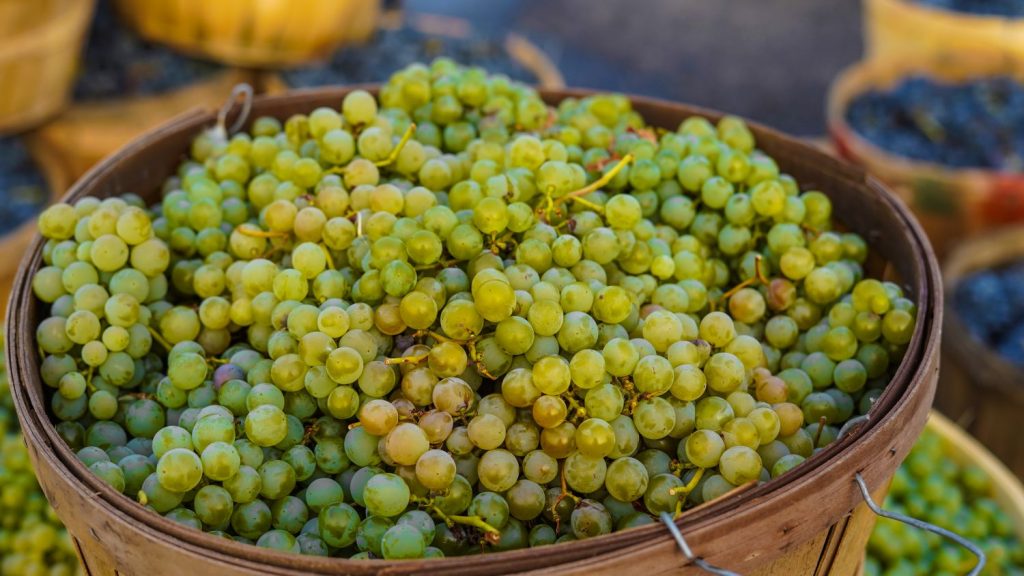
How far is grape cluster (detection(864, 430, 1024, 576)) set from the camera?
168cm

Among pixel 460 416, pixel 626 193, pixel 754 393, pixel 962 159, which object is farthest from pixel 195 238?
pixel 962 159

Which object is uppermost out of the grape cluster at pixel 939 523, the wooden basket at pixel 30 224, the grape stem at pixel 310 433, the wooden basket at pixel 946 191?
the grape stem at pixel 310 433

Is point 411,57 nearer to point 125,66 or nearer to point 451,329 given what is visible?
point 125,66

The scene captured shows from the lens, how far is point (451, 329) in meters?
1.00

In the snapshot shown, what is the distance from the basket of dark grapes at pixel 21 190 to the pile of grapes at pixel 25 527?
0.94 metres

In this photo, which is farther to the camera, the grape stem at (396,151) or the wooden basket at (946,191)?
the wooden basket at (946,191)

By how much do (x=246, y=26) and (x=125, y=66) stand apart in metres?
0.51

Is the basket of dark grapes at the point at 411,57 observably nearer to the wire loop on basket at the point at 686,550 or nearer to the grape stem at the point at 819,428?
the grape stem at the point at 819,428

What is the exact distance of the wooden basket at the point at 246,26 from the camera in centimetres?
286

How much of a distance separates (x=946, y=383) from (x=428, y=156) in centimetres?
170


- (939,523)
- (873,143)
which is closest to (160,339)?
(939,523)

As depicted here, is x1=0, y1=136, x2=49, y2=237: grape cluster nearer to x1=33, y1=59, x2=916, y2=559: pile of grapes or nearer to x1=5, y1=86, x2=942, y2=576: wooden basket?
x1=33, y1=59, x2=916, y2=559: pile of grapes

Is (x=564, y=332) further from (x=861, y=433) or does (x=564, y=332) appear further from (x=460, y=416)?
(x=861, y=433)

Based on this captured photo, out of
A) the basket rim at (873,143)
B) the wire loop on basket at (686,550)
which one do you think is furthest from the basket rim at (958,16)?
the wire loop on basket at (686,550)
